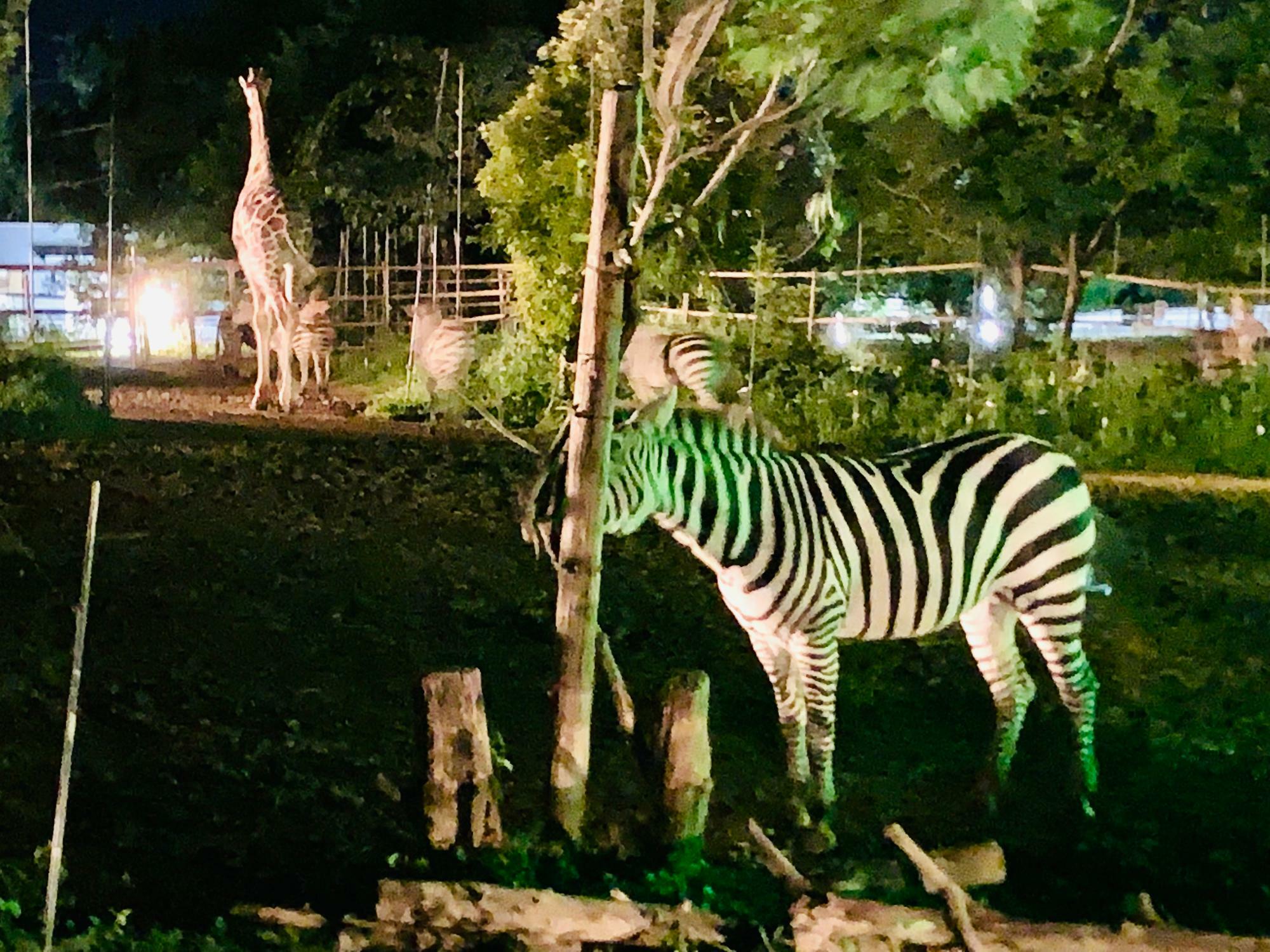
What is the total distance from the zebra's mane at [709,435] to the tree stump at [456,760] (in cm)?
117

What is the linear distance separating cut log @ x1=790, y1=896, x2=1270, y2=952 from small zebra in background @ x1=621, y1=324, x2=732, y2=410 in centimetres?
938

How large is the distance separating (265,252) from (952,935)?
17.1 meters

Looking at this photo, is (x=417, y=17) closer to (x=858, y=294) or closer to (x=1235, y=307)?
(x=858, y=294)

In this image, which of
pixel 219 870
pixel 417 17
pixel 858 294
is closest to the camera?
pixel 219 870

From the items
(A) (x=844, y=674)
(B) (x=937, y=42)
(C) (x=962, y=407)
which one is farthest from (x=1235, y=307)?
(B) (x=937, y=42)

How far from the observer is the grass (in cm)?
483

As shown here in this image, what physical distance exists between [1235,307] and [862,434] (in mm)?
5337

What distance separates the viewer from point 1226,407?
1516 centimetres

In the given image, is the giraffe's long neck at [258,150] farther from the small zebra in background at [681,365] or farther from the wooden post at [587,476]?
the wooden post at [587,476]

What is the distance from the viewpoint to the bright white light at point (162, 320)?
33219 mm

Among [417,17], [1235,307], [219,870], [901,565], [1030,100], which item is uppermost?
[417,17]

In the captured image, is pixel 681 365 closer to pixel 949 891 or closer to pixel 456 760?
pixel 456 760

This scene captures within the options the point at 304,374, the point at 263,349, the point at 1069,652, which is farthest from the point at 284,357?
the point at 1069,652

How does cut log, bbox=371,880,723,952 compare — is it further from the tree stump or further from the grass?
the tree stump
